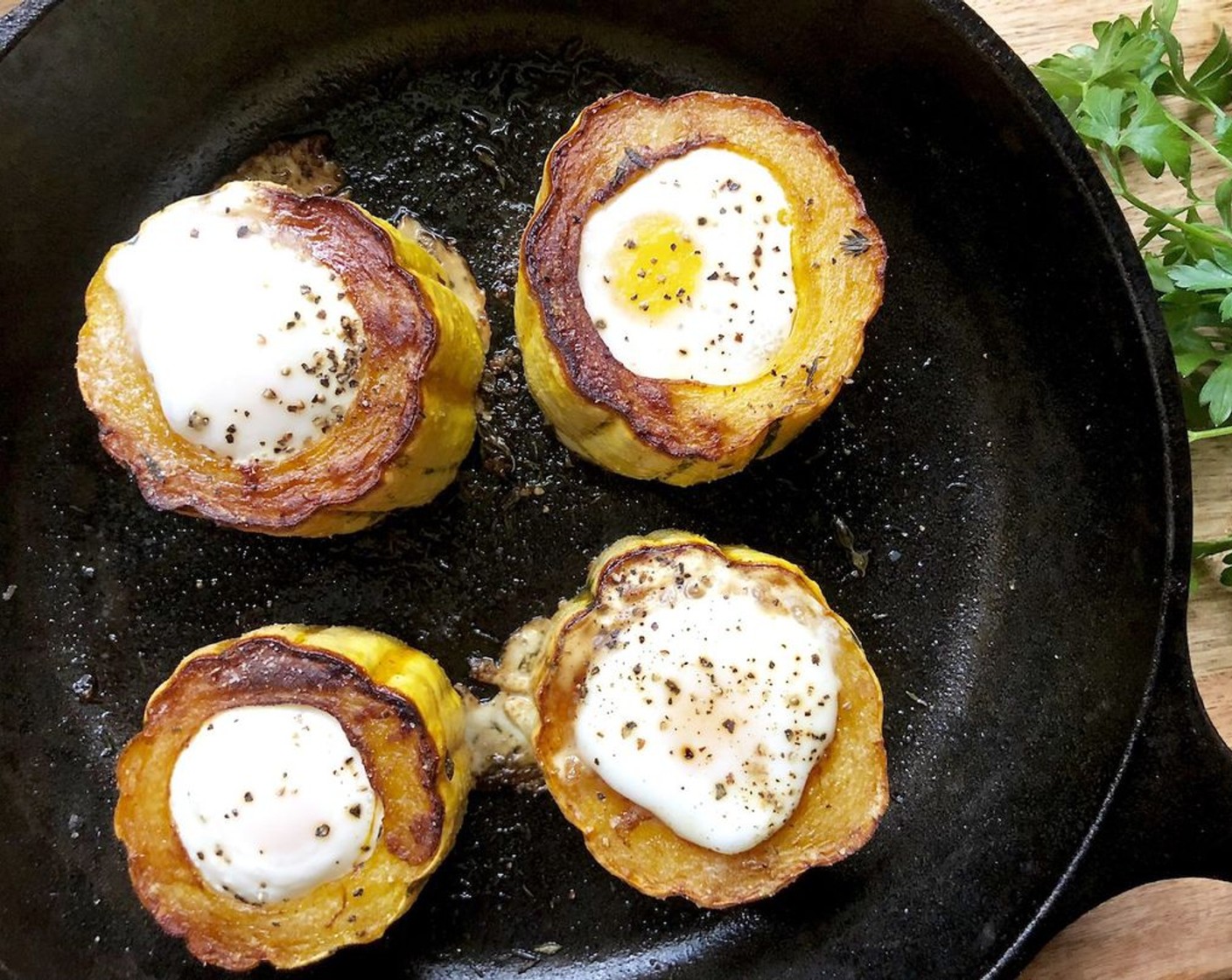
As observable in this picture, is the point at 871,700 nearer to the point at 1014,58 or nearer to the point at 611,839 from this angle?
the point at 611,839

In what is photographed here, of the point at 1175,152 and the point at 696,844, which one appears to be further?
the point at 1175,152

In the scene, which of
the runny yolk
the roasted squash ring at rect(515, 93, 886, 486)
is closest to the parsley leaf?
the roasted squash ring at rect(515, 93, 886, 486)

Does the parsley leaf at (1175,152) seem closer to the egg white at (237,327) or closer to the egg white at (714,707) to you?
the egg white at (714,707)

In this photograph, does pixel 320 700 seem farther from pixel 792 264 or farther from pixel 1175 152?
pixel 1175 152

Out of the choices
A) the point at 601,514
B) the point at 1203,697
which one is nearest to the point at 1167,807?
the point at 1203,697

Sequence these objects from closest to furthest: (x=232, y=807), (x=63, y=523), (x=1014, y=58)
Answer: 1. (x=232, y=807)
2. (x=1014, y=58)
3. (x=63, y=523)

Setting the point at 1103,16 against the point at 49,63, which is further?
the point at 1103,16

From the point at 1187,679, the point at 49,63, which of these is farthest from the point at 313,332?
the point at 1187,679

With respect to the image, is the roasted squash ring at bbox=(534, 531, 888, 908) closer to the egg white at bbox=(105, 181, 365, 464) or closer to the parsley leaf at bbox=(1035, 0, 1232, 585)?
the egg white at bbox=(105, 181, 365, 464)
